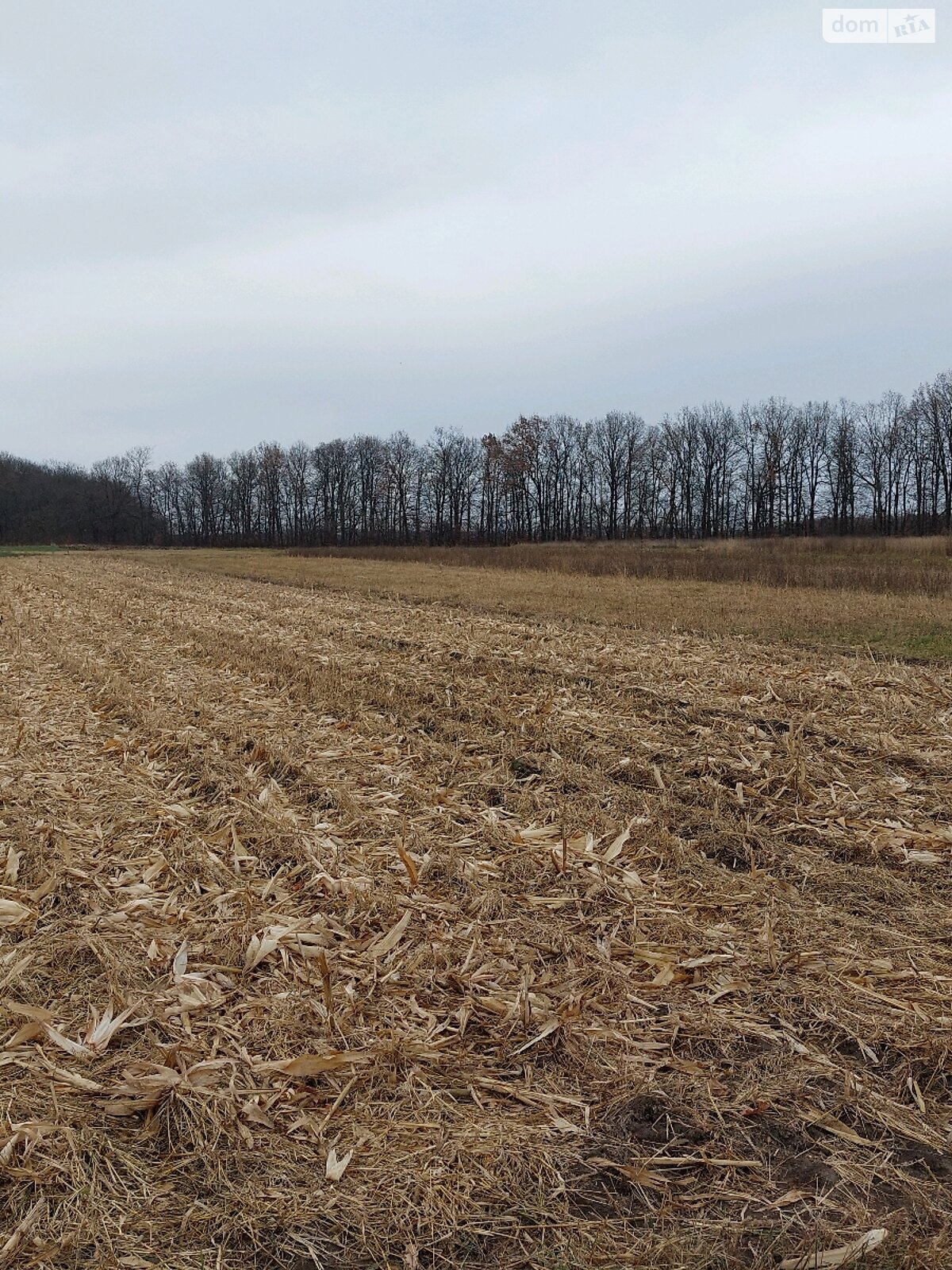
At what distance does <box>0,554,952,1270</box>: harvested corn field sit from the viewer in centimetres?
252

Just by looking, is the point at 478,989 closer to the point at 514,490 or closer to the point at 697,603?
the point at 697,603

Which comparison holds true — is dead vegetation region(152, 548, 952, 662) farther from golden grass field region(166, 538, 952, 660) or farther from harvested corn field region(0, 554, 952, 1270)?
harvested corn field region(0, 554, 952, 1270)

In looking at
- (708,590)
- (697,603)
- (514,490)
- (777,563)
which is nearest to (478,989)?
(697,603)

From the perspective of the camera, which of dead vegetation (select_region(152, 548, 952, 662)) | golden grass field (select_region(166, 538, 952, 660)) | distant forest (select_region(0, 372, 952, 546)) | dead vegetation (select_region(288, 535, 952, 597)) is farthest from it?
distant forest (select_region(0, 372, 952, 546))

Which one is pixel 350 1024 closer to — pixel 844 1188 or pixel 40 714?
pixel 844 1188

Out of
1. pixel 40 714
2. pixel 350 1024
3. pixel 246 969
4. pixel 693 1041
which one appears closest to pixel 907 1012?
pixel 693 1041

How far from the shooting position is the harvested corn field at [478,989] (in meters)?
2.52

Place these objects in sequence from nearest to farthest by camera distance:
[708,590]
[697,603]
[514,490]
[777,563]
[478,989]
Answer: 1. [478,989]
2. [697,603]
3. [708,590]
4. [777,563]
5. [514,490]

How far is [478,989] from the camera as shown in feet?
12.1

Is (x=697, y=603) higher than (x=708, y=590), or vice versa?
(x=708, y=590)

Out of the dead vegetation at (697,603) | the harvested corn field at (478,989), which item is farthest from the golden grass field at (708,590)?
the harvested corn field at (478,989)

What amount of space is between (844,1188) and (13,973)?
3.56 metres

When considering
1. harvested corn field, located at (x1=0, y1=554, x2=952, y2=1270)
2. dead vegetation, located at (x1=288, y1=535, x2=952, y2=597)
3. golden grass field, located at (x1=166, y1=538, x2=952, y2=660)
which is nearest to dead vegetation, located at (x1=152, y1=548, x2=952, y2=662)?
golden grass field, located at (x1=166, y1=538, x2=952, y2=660)

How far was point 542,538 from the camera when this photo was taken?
91.9 metres
